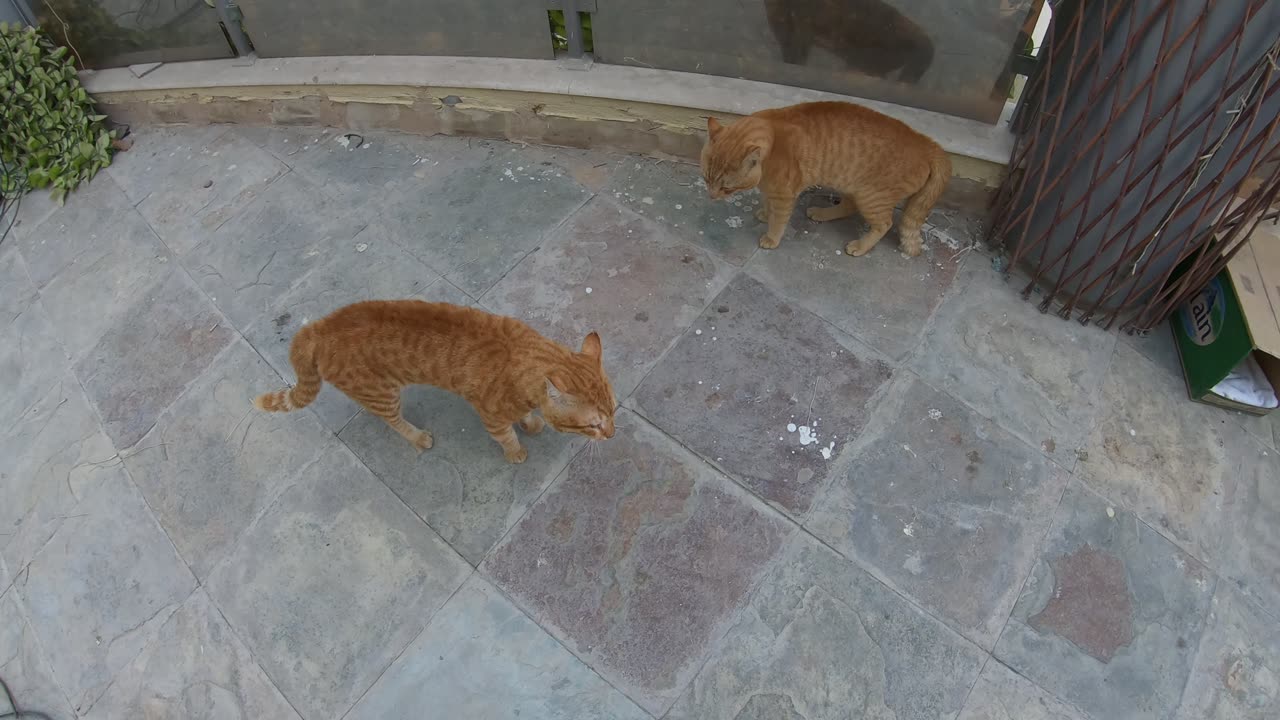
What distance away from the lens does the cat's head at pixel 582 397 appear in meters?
2.33

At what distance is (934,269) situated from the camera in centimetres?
360

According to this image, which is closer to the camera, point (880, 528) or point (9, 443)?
point (880, 528)

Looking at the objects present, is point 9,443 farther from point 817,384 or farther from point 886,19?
point 886,19

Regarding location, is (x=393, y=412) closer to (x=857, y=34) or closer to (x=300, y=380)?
(x=300, y=380)

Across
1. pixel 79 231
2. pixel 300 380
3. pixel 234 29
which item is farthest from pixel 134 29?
pixel 300 380

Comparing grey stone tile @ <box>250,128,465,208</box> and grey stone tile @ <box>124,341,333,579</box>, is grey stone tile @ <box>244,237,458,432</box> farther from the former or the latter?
grey stone tile @ <box>250,128,465,208</box>

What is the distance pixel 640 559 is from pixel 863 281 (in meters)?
1.99

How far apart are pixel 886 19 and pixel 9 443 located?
17.5 ft

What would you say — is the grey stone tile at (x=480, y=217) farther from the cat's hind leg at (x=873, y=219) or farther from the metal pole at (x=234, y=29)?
the metal pole at (x=234, y=29)

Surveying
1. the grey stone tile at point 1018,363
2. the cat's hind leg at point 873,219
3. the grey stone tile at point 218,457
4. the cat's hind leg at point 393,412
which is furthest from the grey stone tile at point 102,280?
the grey stone tile at point 1018,363

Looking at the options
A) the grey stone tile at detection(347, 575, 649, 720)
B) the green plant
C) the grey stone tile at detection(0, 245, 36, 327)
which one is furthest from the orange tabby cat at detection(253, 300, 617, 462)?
the green plant

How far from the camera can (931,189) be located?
10.6 ft

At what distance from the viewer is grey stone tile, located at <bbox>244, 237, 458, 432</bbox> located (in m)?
3.55

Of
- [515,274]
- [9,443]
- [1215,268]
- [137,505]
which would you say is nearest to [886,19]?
[1215,268]
